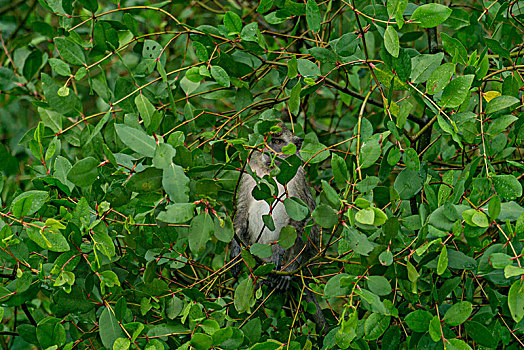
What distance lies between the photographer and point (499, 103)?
137 cm

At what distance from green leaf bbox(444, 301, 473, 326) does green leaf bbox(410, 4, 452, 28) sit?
591mm

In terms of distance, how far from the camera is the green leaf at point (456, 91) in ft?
4.13

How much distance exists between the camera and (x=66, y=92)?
1.50 meters

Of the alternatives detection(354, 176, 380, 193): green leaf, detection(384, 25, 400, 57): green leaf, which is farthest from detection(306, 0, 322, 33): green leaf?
detection(354, 176, 380, 193): green leaf

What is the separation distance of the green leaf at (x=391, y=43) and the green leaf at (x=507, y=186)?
34 centimetres

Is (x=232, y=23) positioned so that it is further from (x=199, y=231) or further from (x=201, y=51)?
(x=199, y=231)

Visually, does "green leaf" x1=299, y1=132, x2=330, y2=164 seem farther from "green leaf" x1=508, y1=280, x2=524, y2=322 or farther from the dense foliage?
"green leaf" x1=508, y1=280, x2=524, y2=322

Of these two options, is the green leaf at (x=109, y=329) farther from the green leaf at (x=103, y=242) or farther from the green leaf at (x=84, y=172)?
the green leaf at (x=84, y=172)

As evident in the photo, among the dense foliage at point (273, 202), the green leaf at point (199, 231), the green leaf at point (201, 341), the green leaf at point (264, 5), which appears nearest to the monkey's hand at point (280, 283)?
the dense foliage at point (273, 202)

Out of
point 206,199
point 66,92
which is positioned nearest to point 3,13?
point 66,92

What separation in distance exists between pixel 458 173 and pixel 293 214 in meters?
0.47

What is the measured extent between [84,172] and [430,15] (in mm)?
817

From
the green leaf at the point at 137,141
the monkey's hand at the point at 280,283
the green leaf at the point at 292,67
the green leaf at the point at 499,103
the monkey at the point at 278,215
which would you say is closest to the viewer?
the green leaf at the point at 137,141

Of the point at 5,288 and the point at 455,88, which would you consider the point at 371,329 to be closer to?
the point at 455,88
